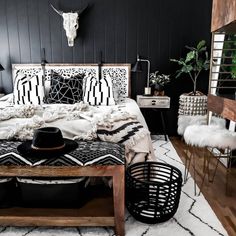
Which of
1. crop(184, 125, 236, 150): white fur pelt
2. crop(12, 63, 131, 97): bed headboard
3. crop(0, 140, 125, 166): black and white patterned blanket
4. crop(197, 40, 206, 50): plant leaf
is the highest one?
crop(197, 40, 206, 50): plant leaf

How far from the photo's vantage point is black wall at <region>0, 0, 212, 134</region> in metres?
3.79

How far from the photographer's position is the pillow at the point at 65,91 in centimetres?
326

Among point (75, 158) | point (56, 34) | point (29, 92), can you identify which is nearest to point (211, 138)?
point (75, 158)

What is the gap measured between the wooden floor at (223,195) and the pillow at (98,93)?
1.39 m

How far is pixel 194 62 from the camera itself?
3.80m

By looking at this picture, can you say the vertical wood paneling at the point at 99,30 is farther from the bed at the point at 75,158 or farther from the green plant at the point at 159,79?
the bed at the point at 75,158

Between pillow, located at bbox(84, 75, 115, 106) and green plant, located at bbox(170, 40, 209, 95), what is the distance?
1.16 m

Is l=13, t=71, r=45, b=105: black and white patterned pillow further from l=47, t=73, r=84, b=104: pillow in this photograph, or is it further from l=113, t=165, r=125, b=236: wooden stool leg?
l=113, t=165, r=125, b=236: wooden stool leg

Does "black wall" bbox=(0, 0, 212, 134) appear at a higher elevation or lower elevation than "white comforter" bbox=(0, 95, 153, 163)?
higher

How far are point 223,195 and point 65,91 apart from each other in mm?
2240

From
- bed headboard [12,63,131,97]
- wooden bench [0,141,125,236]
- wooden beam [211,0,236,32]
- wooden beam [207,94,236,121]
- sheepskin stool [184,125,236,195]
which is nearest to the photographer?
wooden bench [0,141,125,236]

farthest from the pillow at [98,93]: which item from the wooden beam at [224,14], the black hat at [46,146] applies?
the black hat at [46,146]

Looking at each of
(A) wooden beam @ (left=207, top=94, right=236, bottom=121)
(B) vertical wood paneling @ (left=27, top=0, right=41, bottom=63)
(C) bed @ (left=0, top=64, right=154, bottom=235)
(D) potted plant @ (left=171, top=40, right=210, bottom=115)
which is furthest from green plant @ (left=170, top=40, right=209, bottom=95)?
(B) vertical wood paneling @ (left=27, top=0, right=41, bottom=63)

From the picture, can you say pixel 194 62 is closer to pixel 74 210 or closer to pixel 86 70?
pixel 86 70
